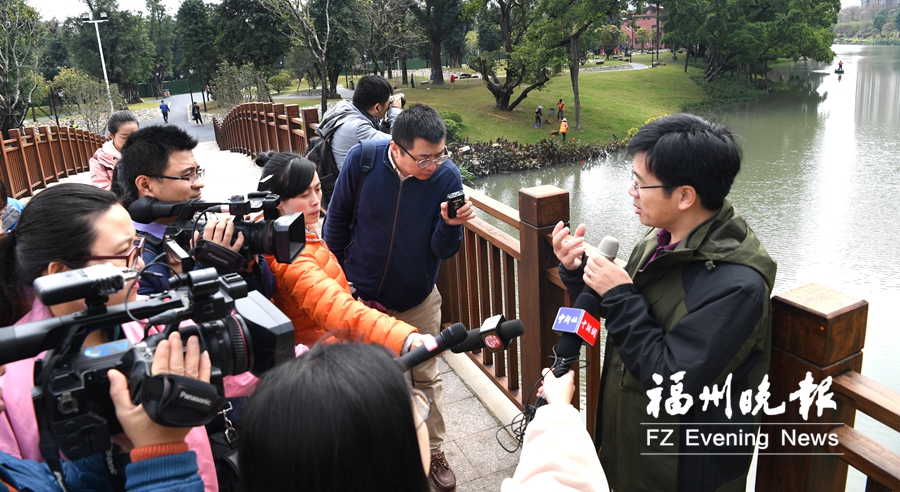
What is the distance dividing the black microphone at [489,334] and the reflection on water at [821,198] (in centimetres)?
530

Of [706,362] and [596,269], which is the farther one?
[596,269]

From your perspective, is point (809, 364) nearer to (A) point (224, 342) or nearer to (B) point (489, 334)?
(B) point (489, 334)

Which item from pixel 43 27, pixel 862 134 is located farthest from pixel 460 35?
pixel 862 134

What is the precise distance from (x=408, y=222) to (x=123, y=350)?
5.27 ft

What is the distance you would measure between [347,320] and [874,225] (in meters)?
13.5

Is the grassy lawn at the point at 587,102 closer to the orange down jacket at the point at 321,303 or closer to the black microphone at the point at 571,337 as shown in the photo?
the orange down jacket at the point at 321,303

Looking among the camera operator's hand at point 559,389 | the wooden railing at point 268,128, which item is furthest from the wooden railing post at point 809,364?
the wooden railing at point 268,128

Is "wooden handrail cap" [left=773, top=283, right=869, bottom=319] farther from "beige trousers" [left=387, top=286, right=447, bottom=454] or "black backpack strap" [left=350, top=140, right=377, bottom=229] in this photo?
"black backpack strap" [left=350, top=140, right=377, bottom=229]

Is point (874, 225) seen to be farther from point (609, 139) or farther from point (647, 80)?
point (647, 80)

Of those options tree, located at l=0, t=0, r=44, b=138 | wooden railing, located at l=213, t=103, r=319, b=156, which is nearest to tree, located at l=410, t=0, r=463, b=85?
tree, located at l=0, t=0, r=44, b=138

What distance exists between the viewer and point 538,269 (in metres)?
2.44

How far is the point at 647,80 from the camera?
134 ft

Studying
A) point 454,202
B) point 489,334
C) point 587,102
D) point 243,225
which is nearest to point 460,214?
point 454,202

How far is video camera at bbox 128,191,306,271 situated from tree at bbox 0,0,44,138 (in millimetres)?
23065
